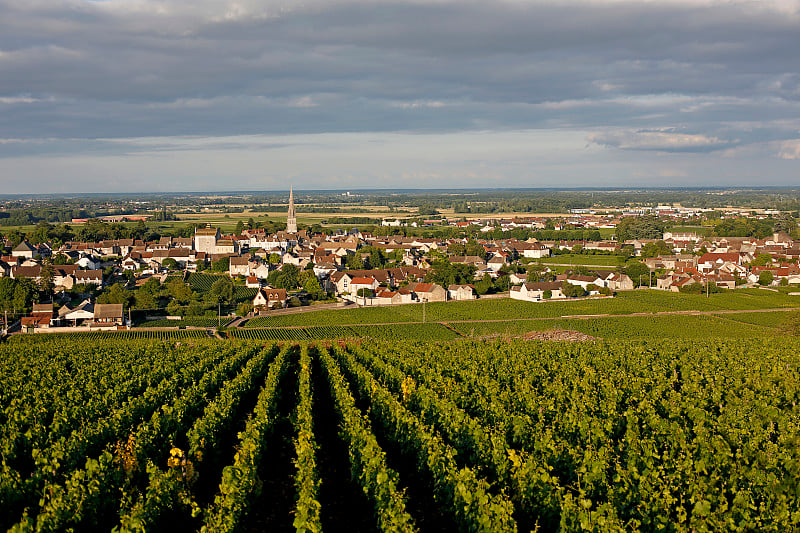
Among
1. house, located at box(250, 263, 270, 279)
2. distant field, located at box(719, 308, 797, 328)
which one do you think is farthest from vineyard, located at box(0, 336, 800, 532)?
house, located at box(250, 263, 270, 279)

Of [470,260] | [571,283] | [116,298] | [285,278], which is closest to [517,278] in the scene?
[571,283]

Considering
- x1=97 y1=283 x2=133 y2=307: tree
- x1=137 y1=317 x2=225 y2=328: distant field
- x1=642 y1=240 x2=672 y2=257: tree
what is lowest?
x1=137 y1=317 x2=225 y2=328: distant field

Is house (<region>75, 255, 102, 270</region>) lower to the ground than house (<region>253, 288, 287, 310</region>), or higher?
higher

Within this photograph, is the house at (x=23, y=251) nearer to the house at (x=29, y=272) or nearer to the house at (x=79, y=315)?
the house at (x=29, y=272)

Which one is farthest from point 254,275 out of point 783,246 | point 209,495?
point 783,246

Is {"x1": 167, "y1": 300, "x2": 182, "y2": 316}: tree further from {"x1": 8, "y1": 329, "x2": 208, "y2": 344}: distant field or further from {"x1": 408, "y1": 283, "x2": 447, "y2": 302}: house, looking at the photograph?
{"x1": 408, "y1": 283, "x2": 447, "y2": 302}: house

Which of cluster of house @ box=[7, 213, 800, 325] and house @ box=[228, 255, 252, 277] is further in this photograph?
house @ box=[228, 255, 252, 277]
